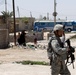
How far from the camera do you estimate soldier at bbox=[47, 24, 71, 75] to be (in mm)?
6838

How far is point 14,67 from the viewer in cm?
1202

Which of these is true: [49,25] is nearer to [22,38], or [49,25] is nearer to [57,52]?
[22,38]

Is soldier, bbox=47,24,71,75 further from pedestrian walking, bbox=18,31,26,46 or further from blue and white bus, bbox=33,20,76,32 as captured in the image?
Answer: blue and white bus, bbox=33,20,76,32

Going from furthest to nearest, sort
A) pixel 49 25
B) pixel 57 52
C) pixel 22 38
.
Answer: pixel 49 25
pixel 22 38
pixel 57 52

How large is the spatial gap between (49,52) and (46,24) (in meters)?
60.9

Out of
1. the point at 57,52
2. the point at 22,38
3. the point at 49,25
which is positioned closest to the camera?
the point at 57,52

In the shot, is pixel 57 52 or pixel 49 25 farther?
pixel 49 25

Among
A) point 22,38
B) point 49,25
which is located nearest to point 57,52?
point 22,38

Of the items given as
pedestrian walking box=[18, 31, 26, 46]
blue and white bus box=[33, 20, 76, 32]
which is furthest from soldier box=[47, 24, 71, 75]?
blue and white bus box=[33, 20, 76, 32]

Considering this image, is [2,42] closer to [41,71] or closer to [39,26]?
[41,71]

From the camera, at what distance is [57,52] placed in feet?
22.5

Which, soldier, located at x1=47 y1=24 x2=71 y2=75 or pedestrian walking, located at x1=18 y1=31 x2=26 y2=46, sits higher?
soldier, located at x1=47 y1=24 x2=71 y2=75

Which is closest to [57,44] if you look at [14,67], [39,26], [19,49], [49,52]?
[49,52]

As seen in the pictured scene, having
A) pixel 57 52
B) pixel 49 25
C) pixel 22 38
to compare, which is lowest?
pixel 49 25
